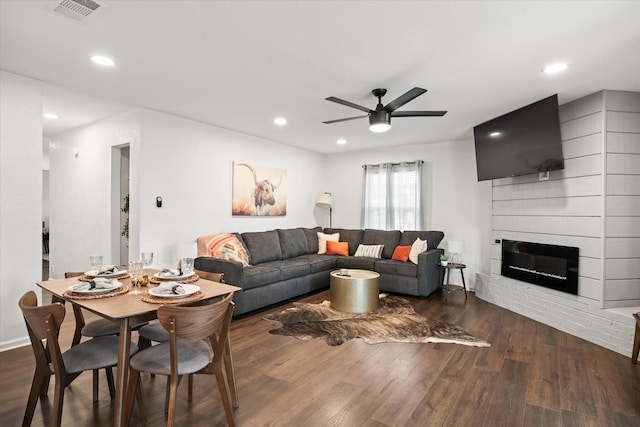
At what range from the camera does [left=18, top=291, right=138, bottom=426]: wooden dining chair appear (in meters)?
1.59

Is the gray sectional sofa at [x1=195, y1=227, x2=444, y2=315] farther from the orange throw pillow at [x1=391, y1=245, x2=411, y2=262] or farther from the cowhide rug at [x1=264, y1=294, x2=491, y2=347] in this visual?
the cowhide rug at [x1=264, y1=294, x2=491, y2=347]

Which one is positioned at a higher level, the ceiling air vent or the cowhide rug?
the ceiling air vent

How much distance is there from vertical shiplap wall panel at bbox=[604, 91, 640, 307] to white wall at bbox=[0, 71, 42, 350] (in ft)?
19.2

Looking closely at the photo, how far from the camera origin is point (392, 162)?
6.36 meters

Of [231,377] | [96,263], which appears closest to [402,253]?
[231,377]

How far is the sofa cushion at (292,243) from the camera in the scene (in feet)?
18.1

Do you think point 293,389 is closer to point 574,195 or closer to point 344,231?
point 574,195

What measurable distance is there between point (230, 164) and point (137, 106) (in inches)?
59.6

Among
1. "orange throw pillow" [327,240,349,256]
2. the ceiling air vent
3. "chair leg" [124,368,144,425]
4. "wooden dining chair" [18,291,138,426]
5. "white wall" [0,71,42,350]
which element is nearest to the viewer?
"wooden dining chair" [18,291,138,426]

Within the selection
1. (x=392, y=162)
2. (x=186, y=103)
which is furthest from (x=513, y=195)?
(x=186, y=103)

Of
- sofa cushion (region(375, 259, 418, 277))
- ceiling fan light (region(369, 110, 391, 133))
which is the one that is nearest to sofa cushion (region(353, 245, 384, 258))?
sofa cushion (region(375, 259, 418, 277))

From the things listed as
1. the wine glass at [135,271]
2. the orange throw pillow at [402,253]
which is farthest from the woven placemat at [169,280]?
the orange throw pillow at [402,253]

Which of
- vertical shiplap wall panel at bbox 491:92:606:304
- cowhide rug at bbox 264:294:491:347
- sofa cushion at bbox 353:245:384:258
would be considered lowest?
cowhide rug at bbox 264:294:491:347

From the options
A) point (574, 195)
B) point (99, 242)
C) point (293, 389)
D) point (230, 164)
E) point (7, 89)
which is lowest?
point (293, 389)
